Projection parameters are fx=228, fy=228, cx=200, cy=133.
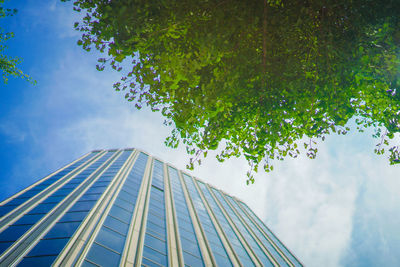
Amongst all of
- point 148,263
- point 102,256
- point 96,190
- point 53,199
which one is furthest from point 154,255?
point 53,199

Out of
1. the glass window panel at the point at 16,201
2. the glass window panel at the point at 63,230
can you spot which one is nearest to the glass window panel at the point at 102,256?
the glass window panel at the point at 63,230

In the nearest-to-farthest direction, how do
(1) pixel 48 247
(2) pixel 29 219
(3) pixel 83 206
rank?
(1) pixel 48 247 → (2) pixel 29 219 → (3) pixel 83 206

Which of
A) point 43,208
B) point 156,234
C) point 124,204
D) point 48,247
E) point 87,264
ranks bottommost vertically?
point 48,247

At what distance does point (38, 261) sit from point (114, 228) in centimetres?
471

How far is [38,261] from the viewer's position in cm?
A: 889

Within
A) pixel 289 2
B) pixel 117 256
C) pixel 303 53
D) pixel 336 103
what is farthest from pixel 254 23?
pixel 117 256

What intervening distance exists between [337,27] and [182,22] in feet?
12.6

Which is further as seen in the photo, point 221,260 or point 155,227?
point 155,227

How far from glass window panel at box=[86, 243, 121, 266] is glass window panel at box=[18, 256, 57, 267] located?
1.35 metres

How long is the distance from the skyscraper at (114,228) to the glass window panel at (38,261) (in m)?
0.03

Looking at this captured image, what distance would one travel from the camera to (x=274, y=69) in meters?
6.32

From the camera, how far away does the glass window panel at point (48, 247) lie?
9430mm

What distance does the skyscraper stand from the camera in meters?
10.1

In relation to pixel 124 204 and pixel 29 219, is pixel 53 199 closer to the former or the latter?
pixel 29 219
